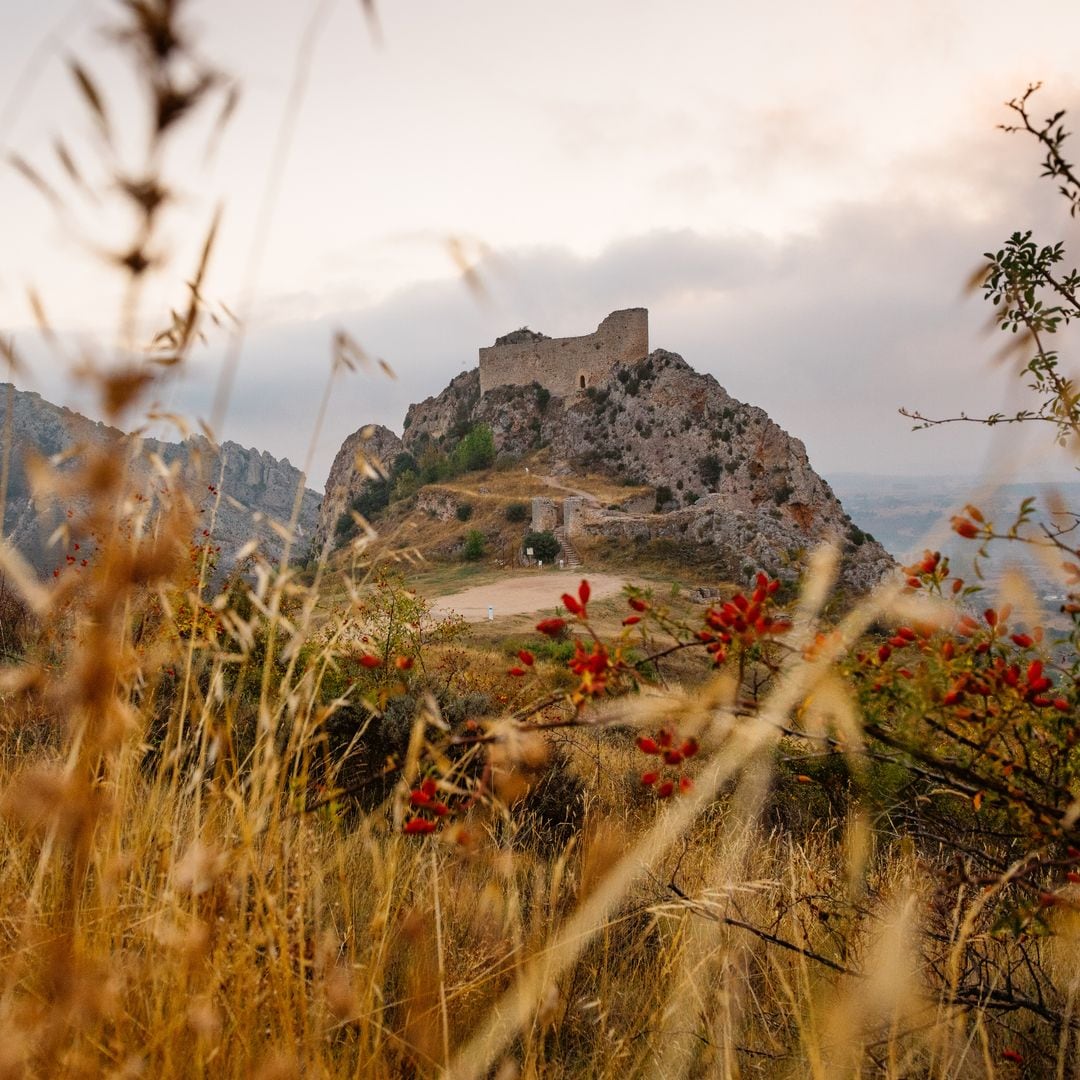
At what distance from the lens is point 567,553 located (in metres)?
30.4

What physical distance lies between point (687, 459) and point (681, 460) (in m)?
0.33

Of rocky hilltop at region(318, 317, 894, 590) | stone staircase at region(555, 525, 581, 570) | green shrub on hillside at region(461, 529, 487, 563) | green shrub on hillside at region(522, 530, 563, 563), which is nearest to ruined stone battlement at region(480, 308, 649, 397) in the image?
rocky hilltop at region(318, 317, 894, 590)

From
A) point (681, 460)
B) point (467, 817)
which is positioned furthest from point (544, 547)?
point (467, 817)

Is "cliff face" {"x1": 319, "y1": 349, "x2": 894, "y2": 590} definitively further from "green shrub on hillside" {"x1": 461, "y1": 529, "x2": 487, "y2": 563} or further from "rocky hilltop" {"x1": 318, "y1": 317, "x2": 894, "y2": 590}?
"green shrub on hillside" {"x1": 461, "y1": 529, "x2": 487, "y2": 563}

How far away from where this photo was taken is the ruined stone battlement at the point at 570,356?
149 feet

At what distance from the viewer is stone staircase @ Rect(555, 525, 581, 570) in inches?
1174

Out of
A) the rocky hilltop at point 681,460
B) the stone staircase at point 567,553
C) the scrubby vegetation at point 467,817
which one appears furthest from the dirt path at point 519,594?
the scrubby vegetation at point 467,817

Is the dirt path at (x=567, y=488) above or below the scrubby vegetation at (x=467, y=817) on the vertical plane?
above

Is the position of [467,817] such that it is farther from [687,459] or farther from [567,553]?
[687,459]

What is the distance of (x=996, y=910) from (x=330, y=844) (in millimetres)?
2359

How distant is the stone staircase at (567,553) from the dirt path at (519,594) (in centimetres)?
140

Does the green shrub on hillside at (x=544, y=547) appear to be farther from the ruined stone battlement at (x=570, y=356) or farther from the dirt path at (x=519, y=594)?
the ruined stone battlement at (x=570, y=356)

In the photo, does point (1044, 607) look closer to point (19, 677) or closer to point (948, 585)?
point (948, 585)

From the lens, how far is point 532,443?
4694 cm
